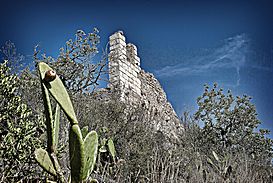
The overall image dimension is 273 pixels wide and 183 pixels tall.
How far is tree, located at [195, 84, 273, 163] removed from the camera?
1227 cm

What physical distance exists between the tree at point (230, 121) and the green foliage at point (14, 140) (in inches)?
358

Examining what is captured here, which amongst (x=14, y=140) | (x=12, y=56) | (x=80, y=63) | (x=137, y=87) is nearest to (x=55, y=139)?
(x=14, y=140)

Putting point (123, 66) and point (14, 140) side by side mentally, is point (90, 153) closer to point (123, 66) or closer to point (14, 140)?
point (14, 140)

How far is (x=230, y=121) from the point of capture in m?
13.2

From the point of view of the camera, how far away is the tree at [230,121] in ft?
40.3

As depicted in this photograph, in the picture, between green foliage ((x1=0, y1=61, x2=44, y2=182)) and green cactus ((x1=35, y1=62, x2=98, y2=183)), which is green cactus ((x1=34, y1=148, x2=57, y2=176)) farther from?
green foliage ((x1=0, y1=61, x2=44, y2=182))

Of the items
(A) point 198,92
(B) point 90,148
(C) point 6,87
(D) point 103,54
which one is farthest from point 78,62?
(A) point 198,92

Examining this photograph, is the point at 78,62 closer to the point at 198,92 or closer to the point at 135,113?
the point at 135,113

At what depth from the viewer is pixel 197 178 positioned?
15.3 feet

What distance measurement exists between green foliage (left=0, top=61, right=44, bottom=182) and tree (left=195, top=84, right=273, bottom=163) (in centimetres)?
910

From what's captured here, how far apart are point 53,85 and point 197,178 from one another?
298cm

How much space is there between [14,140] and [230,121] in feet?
36.3

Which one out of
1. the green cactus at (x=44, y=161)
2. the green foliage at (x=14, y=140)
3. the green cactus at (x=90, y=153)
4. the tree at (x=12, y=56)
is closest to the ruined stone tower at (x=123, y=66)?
the tree at (x=12, y=56)

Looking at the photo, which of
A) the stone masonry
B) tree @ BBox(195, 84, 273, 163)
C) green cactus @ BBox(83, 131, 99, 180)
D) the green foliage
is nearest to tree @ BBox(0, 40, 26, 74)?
the green foliage
